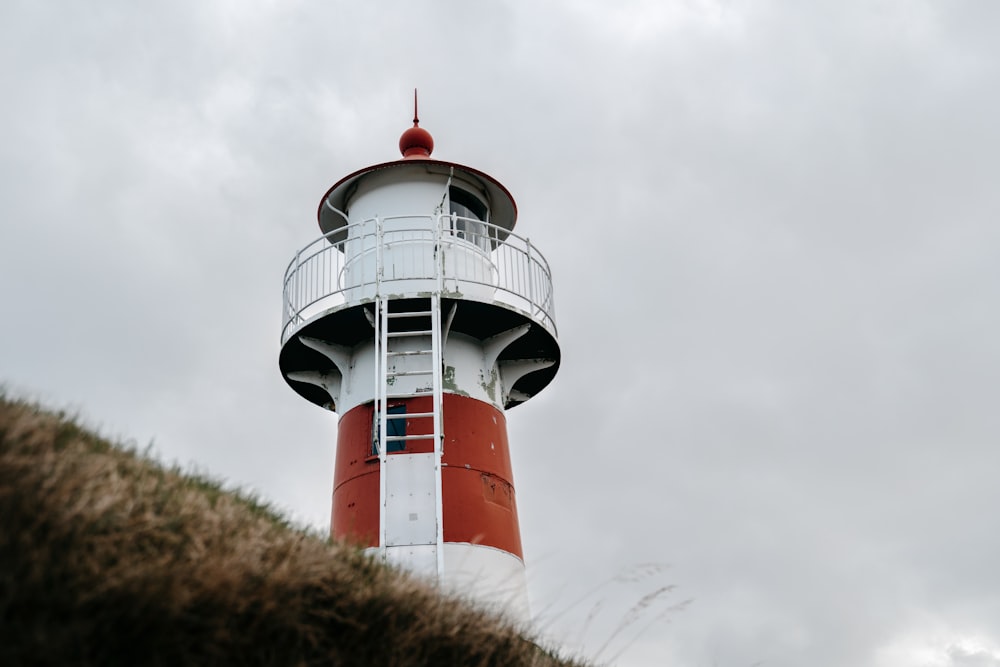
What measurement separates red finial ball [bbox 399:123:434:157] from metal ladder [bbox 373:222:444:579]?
219 cm

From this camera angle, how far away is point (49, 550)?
A: 3.67m

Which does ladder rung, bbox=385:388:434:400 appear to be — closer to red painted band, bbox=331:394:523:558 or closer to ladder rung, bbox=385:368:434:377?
red painted band, bbox=331:394:523:558

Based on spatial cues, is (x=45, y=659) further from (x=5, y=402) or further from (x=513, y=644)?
(x=513, y=644)

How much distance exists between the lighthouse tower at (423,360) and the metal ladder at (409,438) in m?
0.02

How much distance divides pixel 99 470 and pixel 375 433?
22.4ft

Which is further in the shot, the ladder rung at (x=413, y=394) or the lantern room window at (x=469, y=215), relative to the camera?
the lantern room window at (x=469, y=215)

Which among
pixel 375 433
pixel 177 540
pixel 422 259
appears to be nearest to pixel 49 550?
pixel 177 540

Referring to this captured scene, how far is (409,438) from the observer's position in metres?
10.9

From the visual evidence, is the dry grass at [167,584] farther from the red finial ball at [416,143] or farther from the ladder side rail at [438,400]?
the red finial ball at [416,143]

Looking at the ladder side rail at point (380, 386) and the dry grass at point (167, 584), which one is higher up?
the ladder side rail at point (380, 386)

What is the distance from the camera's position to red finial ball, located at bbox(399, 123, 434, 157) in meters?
13.4

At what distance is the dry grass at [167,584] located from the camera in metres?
3.57

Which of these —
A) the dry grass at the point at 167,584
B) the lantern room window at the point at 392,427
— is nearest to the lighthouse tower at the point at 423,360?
the lantern room window at the point at 392,427

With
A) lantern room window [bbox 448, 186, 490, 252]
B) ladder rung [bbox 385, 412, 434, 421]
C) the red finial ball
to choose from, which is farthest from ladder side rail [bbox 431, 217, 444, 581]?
the red finial ball
